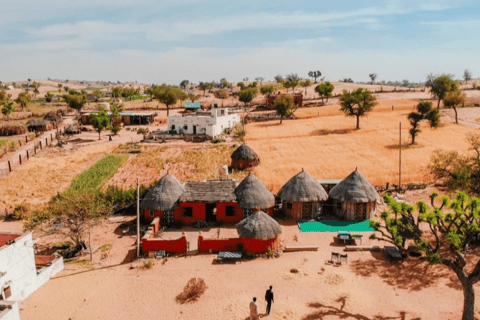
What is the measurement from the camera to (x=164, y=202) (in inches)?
928

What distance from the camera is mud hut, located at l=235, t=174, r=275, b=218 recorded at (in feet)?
77.3

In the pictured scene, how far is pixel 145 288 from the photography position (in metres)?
Answer: 17.0

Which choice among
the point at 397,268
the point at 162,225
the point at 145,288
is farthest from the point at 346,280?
the point at 162,225

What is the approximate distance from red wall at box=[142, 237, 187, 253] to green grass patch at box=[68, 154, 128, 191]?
14.7 m

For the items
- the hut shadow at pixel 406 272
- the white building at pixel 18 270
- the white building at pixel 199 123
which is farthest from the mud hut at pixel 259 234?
the white building at pixel 199 123

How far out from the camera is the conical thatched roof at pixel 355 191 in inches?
934

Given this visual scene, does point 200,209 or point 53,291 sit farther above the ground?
point 200,209

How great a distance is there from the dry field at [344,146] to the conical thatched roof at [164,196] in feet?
33.4

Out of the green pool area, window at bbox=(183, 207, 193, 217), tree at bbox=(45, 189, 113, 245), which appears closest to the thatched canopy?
tree at bbox=(45, 189, 113, 245)

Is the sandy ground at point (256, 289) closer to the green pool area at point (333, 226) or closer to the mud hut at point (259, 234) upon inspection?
the mud hut at point (259, 234)

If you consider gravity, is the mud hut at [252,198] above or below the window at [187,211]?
above

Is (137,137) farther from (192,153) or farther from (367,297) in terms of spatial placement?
(367,297)

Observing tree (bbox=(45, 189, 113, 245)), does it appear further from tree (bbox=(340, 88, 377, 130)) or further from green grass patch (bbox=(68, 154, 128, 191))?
→ tree (bbox=(340, 88, 377, 130))

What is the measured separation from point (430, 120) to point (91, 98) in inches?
3894
